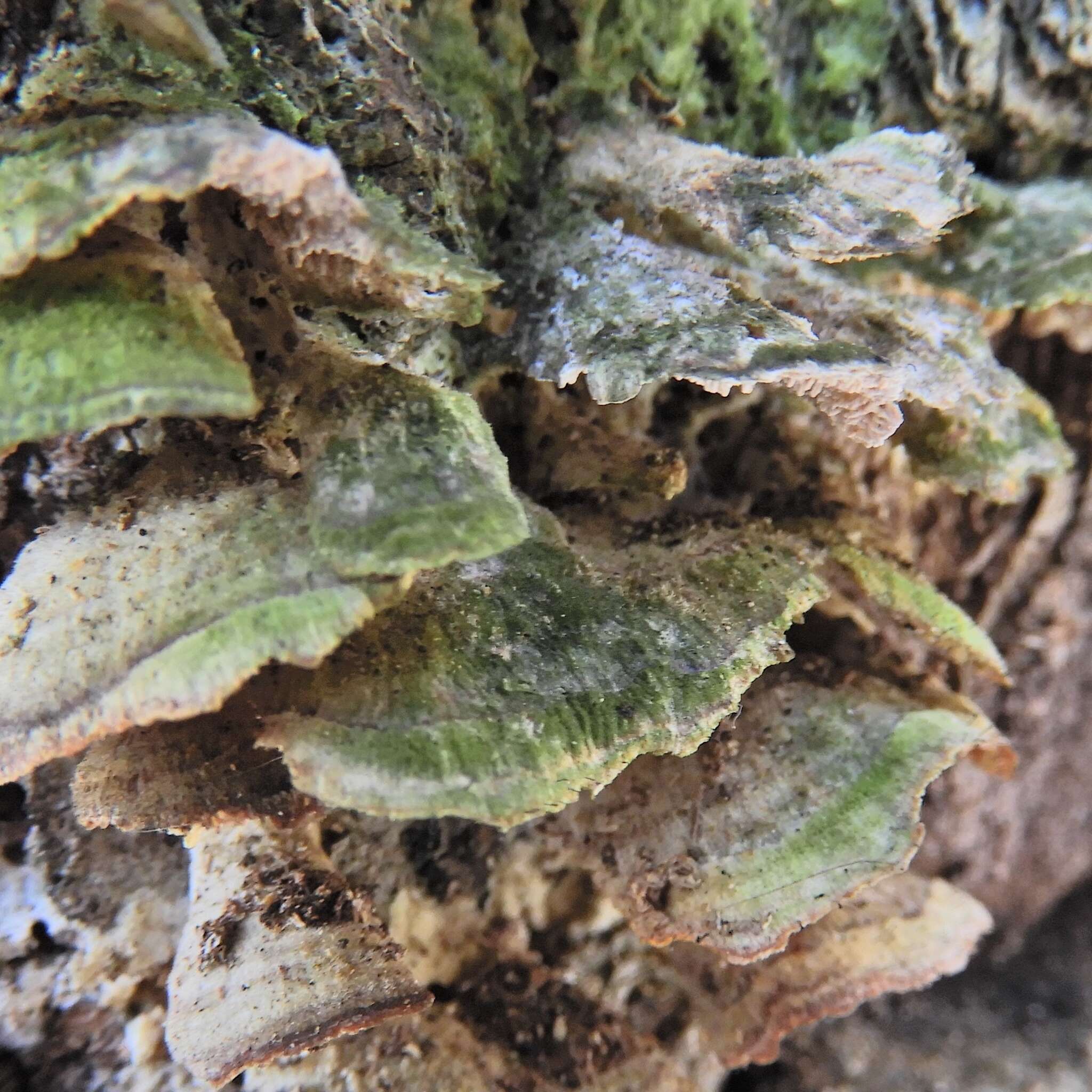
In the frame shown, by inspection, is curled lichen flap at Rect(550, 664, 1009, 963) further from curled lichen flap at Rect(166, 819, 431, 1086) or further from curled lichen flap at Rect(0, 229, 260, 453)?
curled lichen flap at Rect(0, 229, 260, 453)

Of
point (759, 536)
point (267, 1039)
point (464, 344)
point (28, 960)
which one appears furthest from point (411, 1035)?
point (464, 344)

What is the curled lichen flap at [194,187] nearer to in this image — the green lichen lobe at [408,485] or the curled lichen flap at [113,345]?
the curled lichen flap at [113,345]

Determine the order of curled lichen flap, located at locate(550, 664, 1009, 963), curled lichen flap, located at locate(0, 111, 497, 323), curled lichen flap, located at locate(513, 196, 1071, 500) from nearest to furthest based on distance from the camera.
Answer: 1. curled lichen flap, located at locate(0, 111, 497, 323)
2. curled lichen flap, located at locate(513, 196, 1071, 500)
3. curled lichen flap, located at locate(550, 664, 1009, 963)

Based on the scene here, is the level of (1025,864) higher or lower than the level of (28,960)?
higher

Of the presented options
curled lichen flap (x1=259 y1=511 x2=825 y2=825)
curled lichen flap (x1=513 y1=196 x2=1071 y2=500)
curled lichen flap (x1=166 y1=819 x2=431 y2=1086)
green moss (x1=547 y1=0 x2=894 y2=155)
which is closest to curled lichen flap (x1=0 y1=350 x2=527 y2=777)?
curled lichen flap (x1=259 y1=511 x2=825 y2=825)

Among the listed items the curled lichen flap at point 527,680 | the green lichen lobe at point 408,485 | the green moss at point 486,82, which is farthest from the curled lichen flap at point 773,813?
the green moss at point 486,82

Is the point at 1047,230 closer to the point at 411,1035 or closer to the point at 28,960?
the point at 411,1035

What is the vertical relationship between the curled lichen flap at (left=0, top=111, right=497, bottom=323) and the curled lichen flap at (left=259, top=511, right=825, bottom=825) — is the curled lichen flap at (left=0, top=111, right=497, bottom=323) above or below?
above

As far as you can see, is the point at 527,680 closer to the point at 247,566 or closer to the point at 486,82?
the point at 247,566

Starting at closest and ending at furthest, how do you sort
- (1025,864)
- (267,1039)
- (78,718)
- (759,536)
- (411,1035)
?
1. (78,718)
2. (267,1039)
3. (759,536)
4. (411,1035)
5. (1025,864)

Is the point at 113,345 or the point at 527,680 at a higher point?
the point at 113,345

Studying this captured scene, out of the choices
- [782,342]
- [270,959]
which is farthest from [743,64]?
[270,959]
